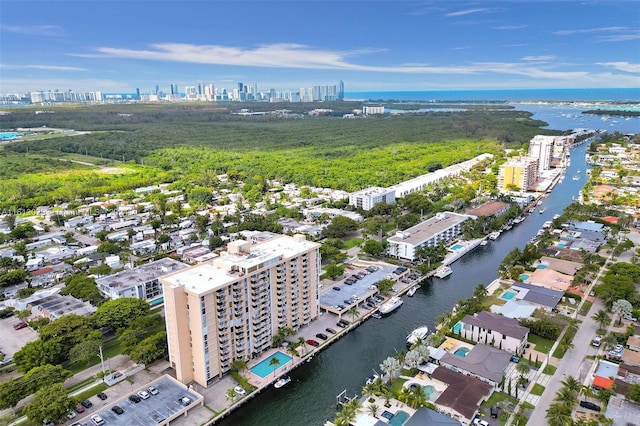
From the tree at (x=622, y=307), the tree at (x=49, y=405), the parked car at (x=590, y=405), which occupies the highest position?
the tree at (x=622, y=307)

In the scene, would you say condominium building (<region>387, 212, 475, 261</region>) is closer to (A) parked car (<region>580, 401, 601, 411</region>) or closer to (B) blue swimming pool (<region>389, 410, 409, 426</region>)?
(A) parked car (<region>580, 401, 601, 411</region>)

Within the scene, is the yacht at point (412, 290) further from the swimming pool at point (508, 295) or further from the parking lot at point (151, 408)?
the parking lot at point (151, 408)

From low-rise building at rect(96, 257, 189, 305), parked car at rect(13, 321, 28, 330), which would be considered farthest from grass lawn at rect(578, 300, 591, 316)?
parked car at rect(13, 321, 28, 330)

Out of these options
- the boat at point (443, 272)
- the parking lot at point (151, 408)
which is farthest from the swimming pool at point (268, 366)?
the boat at point (443, 272)

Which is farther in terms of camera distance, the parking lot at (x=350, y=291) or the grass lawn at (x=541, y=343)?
the parking lot at (x=350, y=291)

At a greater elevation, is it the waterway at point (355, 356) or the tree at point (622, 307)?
the tree at point (622, 307)

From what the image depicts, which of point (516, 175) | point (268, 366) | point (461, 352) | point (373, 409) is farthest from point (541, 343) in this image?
point (516, 175)

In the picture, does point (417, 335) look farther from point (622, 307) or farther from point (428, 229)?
point (428, 229)
